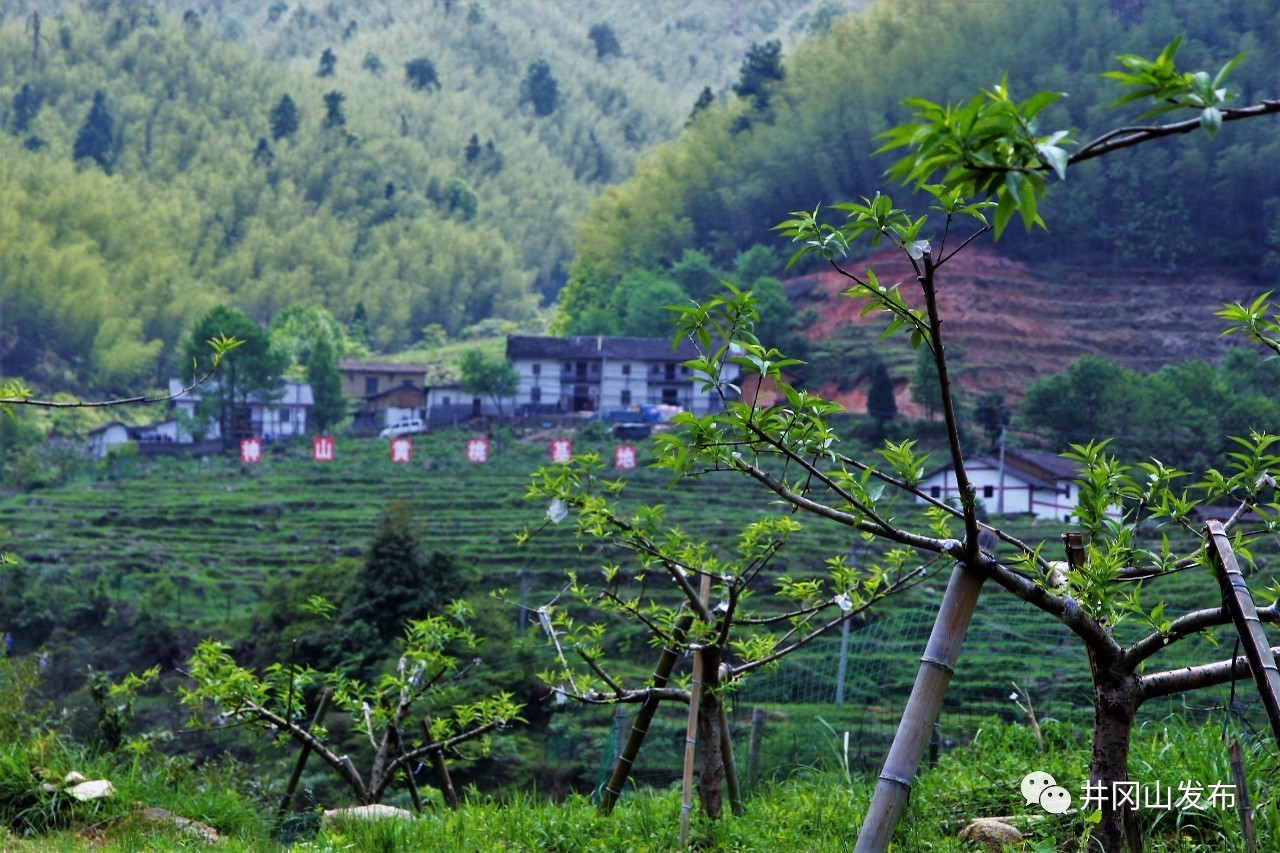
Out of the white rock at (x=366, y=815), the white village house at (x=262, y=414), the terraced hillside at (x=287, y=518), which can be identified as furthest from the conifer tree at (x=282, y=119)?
the white rock at (x=366, y=815)

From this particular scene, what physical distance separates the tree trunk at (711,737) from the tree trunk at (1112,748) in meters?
0.90

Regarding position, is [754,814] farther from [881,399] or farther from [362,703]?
[881,399]

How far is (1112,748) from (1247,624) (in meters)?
0.37

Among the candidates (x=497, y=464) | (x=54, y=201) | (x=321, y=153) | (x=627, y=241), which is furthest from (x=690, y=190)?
(x=54, y=201)

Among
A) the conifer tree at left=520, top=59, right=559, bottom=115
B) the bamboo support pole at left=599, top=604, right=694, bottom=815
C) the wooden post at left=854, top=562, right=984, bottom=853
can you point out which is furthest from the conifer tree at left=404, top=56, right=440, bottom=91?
the wooden post at left=854, top=562, right=984, bottom=853

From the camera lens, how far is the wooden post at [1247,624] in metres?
1.19

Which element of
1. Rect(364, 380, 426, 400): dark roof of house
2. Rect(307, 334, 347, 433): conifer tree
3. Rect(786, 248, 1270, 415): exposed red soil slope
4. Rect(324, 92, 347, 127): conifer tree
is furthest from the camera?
Rect(324, 92, 347, 127): conifer tree

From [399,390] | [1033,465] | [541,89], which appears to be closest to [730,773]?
[1033,465]

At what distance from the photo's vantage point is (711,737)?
7.72 feet

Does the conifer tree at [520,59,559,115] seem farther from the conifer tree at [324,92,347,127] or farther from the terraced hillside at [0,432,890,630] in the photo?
the terraced hillside at [0,432,890,630]

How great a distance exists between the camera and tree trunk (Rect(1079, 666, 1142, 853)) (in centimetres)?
149

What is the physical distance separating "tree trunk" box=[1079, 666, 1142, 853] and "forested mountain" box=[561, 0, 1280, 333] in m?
14.2

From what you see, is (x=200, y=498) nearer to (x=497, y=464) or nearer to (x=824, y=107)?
(x=497, y=464)

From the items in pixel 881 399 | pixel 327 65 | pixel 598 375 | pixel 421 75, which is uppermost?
pixel 327 65
